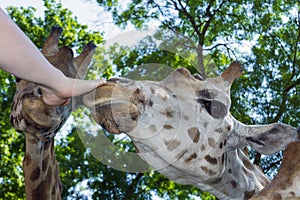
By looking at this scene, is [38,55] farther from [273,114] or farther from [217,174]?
[273,114]

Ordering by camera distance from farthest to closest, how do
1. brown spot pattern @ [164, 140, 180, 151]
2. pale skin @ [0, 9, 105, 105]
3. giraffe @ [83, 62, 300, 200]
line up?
1. brown spot pattern @ [164, 140, 180, 151]
2. giraffe @ [83, 62, 300, 200]
3. pale skin @ [0, 9, 105, 105]

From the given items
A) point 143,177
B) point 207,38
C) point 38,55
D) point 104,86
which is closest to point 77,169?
point 143,177

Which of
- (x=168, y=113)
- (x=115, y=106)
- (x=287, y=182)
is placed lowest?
(x=287, y=182)

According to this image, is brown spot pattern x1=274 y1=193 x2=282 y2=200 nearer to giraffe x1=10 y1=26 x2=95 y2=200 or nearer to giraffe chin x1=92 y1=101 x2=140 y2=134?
giraffe chin x1=92 y1=101 x2=140 y2=134

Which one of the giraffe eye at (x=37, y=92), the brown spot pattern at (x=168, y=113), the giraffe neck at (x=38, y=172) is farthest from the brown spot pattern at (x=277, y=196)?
the giraffe neck at (x=38, y=172)

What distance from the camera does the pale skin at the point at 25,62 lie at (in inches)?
60.6

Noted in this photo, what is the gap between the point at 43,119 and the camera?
3.16m

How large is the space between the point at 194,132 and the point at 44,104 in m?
0.76

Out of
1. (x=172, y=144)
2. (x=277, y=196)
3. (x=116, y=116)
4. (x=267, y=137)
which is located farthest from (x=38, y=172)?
(x=277, y=196)

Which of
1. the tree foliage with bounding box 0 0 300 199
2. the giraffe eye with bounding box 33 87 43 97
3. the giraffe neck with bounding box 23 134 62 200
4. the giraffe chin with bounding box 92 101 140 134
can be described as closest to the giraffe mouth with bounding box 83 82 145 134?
the giraffe chin with bounding box 92 101 140 134

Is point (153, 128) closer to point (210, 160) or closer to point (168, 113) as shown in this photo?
point (168, 113)

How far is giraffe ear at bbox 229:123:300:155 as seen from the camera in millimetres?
3074

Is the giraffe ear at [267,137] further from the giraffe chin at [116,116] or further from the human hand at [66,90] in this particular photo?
the human hand at [66,90]

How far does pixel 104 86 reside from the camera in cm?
256
